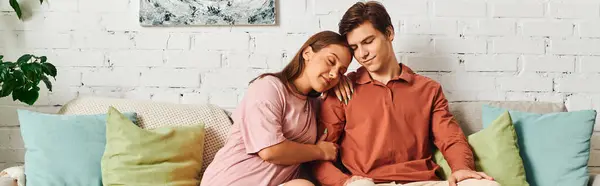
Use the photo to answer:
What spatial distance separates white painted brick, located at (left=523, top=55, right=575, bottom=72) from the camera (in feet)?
8.12

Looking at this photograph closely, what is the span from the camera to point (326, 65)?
Result: 74.9 inches

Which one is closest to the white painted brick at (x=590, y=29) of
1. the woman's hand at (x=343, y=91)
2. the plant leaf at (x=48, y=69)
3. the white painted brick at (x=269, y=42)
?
the woman's hand at (x=343, y=91)

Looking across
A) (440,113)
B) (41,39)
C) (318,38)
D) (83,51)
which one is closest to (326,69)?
(318,38)

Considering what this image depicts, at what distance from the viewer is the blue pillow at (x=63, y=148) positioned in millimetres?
1991

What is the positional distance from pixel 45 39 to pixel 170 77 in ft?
1.77

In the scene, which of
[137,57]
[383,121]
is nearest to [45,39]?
[137,57]

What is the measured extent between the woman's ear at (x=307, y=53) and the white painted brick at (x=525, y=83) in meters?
0.96

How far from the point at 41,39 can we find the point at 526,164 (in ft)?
6.38

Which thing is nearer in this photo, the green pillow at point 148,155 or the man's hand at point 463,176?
the man's hand at point 463,176

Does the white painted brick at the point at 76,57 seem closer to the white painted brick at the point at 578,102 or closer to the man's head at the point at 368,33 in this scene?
the man's head at the point at 368,33

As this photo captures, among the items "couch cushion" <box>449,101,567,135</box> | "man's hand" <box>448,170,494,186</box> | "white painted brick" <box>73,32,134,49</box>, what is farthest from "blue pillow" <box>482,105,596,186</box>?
"white painted brick" <box>73,32,134,49</box>

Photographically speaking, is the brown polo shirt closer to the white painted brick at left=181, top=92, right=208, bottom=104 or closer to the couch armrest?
Result: the couch armrest

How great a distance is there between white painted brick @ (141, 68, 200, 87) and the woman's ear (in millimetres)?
657

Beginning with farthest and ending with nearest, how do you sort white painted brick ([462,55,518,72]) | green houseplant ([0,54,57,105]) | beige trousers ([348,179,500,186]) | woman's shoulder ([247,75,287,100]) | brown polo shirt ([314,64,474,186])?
white painted brick ([462,55,518,72]) < green houseplant ([0,54,57,105]) < brown polo shirt ([314,64,474,186]) < woman's shoulder ([247,75,287,100]) < beige trousers ([348,179,500,186])
